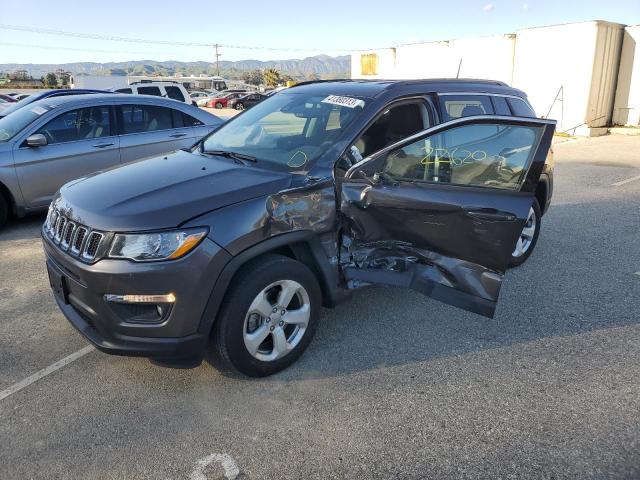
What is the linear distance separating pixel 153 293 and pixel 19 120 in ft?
16.7

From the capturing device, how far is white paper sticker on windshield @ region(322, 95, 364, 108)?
11.7ft

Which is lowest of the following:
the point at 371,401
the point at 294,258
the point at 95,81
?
the point at 371,401

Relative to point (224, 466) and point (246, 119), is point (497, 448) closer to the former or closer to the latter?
point (224, 466)

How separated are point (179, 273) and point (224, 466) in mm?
989

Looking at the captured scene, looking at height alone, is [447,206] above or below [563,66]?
below

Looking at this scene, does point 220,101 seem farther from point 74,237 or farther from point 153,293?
point 153,293

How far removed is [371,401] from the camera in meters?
2.88

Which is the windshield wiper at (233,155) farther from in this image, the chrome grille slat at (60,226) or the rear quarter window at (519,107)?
the rear quarter window at (519,107)

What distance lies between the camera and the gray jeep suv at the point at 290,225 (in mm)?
2654

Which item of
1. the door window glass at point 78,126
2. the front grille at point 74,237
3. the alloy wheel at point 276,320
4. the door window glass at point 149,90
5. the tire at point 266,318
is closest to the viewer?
the front grille at point 74,237

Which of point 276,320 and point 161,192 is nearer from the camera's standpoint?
point 161,192

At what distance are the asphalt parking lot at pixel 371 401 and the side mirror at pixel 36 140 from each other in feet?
7.67

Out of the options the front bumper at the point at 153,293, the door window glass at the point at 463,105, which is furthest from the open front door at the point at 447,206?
the front bumper at the point at 153,293

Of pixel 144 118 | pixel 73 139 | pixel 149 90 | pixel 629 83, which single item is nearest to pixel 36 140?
pixel 73 139
